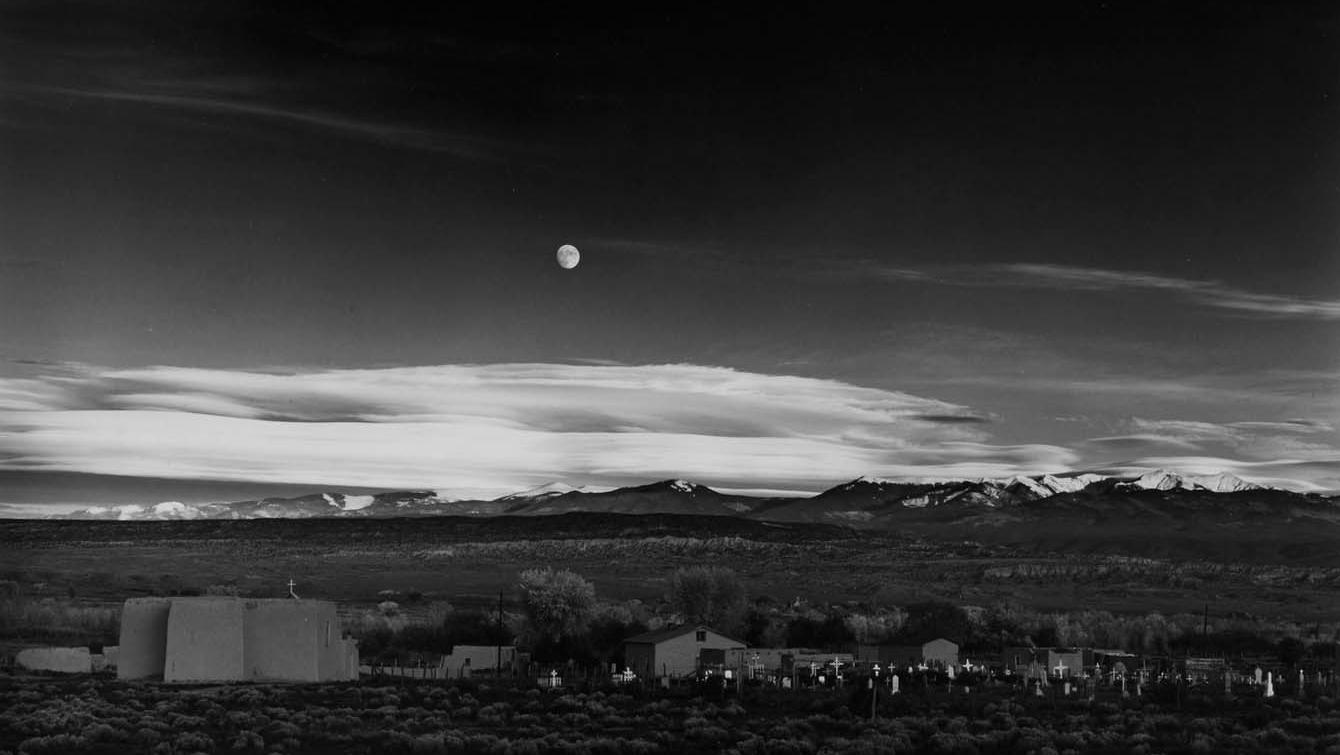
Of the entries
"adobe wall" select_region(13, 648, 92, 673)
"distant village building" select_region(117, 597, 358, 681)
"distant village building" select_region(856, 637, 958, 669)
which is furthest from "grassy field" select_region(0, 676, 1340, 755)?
"distant village building" select_region(856, 637, 958, 669)

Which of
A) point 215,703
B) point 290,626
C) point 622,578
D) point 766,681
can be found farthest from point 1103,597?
point 215,703

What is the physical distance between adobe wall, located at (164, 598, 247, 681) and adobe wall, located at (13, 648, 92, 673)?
432 centimetres

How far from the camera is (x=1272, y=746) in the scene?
104ft

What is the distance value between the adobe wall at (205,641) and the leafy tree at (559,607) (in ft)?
50.9

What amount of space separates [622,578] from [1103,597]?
1183 inches

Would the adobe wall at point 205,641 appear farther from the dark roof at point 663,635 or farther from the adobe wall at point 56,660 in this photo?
the dark roof at point 663,635

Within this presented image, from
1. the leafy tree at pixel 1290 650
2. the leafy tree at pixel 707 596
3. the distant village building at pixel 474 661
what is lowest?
the distant village building at pixel 474 661

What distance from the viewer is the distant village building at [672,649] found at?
51.8 m

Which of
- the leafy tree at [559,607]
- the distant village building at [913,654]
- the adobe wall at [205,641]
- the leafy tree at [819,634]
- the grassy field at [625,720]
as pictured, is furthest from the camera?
the leafy tree at [819,634]

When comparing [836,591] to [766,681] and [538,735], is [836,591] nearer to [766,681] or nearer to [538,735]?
[766,681]

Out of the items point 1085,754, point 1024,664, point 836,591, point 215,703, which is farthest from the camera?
point 836,591

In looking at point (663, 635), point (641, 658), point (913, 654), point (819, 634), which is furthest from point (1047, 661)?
point (641, 658)

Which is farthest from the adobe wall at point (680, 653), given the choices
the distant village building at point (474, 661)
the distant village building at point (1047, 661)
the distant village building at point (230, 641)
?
the distant village building at point (230, 641)

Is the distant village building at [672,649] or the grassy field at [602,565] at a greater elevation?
the grassy field at [602,565]
